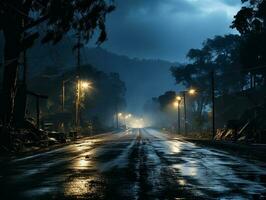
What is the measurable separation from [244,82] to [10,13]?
275ft

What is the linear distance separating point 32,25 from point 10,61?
310 cm

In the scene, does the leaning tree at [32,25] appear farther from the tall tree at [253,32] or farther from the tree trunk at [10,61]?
the tall tree at [253,32]

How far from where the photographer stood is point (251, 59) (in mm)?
64812

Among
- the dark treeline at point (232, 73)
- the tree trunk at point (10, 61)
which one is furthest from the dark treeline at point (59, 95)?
the tree trunk at point (10, 61)

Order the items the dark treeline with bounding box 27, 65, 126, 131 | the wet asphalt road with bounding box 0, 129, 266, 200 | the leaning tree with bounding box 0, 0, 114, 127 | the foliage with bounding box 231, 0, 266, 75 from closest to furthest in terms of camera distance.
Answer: the wet asphalt road with bounding box 0, 129, 266, 200 → the leaning tree with bounding box 0, 0, 114, 127 → the foliage with bounding box 231, 0, 266, 75 → the dark treeline with bounding box 27, 65, 126, 131

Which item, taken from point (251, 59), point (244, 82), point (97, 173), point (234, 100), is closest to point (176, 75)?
point (244, 82)

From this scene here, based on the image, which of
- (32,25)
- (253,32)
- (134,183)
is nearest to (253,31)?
(253,32)

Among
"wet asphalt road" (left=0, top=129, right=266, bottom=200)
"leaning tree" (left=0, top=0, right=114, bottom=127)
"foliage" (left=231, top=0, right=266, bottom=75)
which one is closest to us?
"wet asphalt road" (left=0, top=129, right=266, bottom=200)

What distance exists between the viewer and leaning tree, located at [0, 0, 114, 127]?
3656 centimetres

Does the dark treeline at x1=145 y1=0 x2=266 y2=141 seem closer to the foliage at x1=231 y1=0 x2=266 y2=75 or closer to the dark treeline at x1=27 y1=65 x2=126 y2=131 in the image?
the foliage at x1=231 y1=0 x2=266 y2=75

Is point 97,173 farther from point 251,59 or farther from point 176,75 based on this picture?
point 176,75

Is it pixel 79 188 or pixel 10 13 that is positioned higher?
pixel 10 13

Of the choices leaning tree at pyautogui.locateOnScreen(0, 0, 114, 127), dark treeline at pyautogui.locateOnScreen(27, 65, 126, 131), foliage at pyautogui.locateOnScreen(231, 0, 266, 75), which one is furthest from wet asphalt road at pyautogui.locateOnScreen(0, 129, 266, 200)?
dark treeline at pyautogui.locateOnScreen(27, 65, 126, 131)

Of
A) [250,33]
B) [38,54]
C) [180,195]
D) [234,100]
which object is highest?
[38,54]
